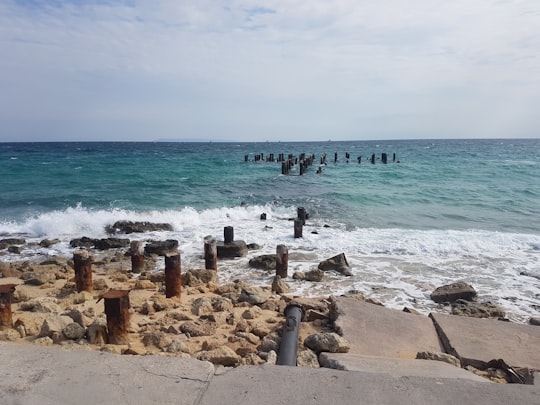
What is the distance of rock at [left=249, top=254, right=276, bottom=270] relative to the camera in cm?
925

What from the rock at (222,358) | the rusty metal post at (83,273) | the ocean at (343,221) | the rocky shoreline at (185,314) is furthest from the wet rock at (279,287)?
the rock at (222,358)

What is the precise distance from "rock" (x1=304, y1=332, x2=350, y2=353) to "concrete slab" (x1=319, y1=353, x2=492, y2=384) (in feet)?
0.50

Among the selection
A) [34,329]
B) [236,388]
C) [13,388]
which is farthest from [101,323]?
[236,388]

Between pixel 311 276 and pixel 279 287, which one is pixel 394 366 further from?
pixel 311 276

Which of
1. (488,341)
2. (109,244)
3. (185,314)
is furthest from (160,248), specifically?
(488,341)

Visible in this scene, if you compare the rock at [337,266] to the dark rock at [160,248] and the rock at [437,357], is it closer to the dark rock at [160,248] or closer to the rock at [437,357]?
the dark rock at [160,248]

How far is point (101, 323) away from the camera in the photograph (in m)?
4.57

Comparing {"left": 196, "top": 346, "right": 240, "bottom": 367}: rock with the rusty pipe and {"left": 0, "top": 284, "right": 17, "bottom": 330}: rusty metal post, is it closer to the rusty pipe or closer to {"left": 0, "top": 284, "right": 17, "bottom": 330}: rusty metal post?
the rusty pipe

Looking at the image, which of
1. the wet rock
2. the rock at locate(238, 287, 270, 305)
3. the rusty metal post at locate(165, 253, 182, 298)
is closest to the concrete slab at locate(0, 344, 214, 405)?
the rock at locate(238, 287, 270, 305)

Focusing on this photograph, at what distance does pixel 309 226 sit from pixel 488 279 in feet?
20.8

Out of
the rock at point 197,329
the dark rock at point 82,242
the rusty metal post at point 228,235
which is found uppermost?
the rock at point 197,329

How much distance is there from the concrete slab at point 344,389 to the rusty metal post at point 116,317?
6.90 feet

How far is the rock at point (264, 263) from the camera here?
9.25m

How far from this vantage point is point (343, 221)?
14.9m
